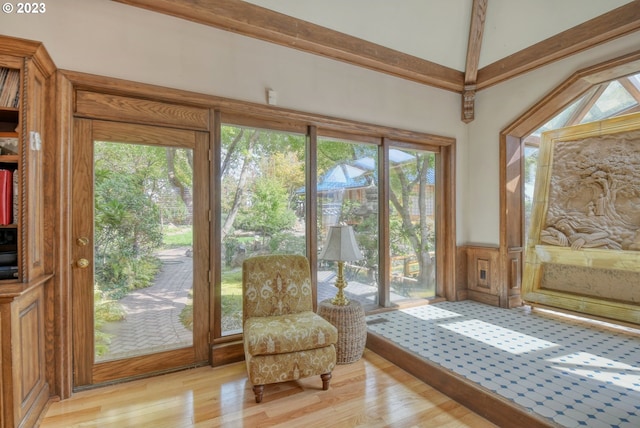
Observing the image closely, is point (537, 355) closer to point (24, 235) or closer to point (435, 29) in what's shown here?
point (435, 29)

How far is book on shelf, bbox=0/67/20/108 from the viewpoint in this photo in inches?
73.3

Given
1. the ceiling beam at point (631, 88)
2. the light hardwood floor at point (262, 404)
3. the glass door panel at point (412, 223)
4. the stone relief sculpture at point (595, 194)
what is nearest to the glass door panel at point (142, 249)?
the light hardwood floor at point (262, 404)

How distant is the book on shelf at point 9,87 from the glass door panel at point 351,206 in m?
2.39

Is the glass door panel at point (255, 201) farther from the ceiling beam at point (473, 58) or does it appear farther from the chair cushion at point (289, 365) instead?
the ceiling beam at point (473, 58)

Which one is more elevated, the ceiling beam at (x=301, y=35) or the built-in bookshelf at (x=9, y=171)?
the ceiling beam at (x=301, y=35)

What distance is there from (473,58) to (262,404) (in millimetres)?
4392

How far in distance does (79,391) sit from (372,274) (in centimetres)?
290

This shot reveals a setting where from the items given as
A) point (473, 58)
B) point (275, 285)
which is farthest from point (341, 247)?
point (473, 58)

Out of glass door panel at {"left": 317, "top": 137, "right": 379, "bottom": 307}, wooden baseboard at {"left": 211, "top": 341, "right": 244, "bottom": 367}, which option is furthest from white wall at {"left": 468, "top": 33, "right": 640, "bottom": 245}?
wooden baseboard at {"left": 211, "top": 341, "right": 244, "bottom": 367}

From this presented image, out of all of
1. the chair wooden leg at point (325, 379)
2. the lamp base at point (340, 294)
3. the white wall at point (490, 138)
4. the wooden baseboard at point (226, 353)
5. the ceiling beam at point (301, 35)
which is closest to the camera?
the chair wooden leg at point (325, 379)

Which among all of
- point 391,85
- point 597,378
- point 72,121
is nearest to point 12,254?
point 72,121

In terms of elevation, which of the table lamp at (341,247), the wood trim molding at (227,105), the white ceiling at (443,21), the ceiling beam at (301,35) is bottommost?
the table lamp at (341,247)

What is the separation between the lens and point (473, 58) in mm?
3865

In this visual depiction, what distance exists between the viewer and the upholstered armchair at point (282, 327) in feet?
6.99
